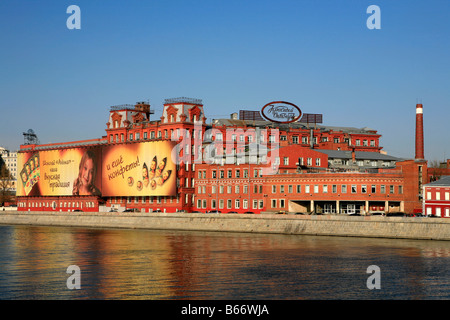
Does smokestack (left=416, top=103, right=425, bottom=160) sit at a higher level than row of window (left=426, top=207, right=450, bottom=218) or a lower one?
higher

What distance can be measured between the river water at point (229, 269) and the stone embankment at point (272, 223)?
7.12 feet

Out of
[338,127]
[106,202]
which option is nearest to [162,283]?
[106,202]

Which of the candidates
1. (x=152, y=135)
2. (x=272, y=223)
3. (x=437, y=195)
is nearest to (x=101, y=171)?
(x=152, y=135)

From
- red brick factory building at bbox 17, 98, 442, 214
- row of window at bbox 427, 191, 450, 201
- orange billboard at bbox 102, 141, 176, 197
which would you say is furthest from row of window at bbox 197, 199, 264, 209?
row of window at bbox 427, 191, 450, 201

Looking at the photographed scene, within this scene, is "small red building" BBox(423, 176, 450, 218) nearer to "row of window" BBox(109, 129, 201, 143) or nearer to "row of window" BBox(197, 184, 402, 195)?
"row of window" BBox(197, 184, 402, 195)

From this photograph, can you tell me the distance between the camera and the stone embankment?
87812mm

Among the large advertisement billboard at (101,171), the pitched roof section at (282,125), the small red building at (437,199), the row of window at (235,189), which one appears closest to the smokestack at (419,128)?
the small red building at (437,199)

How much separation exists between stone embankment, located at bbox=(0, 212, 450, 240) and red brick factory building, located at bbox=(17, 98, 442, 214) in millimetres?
13001

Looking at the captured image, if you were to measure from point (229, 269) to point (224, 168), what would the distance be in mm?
69379

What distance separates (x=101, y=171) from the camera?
152625 mm

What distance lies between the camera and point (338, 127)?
165 m

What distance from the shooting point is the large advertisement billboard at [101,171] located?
139m
